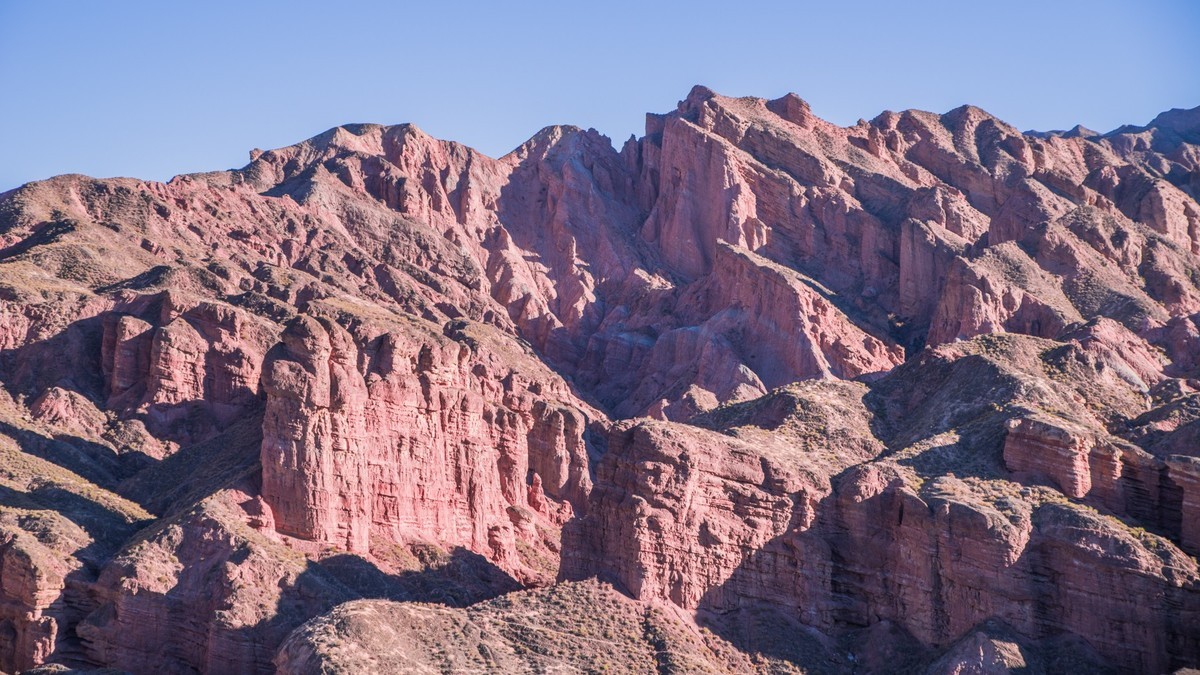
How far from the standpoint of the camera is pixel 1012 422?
348 ft

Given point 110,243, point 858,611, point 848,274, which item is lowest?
point 858,611

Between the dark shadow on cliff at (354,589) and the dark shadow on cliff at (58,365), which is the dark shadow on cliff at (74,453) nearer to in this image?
the dark shadow on cliff at (58,365)

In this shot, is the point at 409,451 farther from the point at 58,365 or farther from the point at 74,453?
the point at 58,365

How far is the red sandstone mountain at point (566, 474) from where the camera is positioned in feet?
316

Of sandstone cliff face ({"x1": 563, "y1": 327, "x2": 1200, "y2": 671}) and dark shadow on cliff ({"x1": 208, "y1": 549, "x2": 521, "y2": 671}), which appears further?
dark shadow on cliff ({"x1": 208, "y1": 549, "x2": 521, "y2": 671})

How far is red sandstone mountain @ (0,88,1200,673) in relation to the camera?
9625 centimetres

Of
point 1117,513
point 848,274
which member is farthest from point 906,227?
point 1117,513

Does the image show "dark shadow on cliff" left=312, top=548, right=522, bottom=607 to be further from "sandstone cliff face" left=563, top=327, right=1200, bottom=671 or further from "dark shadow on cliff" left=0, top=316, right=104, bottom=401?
"dark shadow on cliff" left=0, top=316, right=104, bottom=401

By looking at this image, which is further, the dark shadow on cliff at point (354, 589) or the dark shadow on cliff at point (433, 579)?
the dark shadow on cliff at point (433, 579)

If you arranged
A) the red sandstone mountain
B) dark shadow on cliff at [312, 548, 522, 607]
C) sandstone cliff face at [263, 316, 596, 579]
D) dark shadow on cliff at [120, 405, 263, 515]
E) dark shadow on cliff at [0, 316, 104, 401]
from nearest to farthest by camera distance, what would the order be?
the red sandstone mountain
dark shadow on cliff at [312, 548, 522, 607]
sandstone cliff face at [263, 316, 596, 579]
dark shadow on cliff at [120, 405, 263, 515]
dark shadow on cliff at [0, 316, 104, 401]

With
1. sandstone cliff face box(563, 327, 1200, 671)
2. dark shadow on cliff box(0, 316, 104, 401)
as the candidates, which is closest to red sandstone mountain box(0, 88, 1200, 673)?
sandstone cliff face box(563, 327, 1200, 671)

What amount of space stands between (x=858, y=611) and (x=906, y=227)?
9107 centimetres

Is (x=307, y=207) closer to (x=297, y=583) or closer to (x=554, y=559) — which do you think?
(x=554, y=559)

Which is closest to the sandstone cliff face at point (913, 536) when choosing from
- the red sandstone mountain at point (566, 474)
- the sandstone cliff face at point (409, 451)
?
the red sandstone mountain at point (566, 474)
